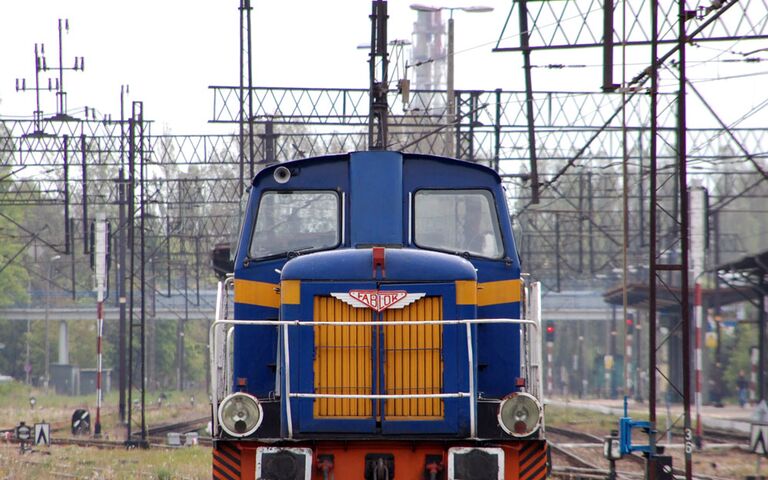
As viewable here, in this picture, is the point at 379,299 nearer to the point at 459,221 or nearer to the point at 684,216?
the point at 459,221

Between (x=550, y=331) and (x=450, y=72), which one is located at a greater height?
(x=450, y=72)

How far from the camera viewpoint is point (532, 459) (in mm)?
10109

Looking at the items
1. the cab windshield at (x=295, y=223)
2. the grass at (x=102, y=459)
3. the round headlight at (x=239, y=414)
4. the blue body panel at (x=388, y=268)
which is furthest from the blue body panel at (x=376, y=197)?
the grass at (x=102, y=459)

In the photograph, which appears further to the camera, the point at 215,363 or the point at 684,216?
the point at 684,216

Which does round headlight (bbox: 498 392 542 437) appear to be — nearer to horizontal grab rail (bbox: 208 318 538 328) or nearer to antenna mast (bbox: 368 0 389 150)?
horizontal grab rail (bbox: 208 318 538 328)

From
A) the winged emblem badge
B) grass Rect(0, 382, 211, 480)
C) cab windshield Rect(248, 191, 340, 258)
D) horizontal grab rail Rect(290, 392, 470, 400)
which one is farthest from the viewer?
grass Rect(0, 382, 211, 480)

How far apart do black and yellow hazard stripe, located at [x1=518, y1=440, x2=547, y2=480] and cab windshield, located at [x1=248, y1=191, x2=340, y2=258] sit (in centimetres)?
268

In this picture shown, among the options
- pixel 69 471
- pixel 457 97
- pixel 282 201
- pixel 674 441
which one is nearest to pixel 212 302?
pixel 457 97

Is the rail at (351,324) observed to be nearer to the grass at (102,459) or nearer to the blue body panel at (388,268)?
the blue body panel at (388,268)

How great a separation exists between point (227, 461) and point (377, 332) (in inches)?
68.3

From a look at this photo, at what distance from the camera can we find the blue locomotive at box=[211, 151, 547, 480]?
991cm

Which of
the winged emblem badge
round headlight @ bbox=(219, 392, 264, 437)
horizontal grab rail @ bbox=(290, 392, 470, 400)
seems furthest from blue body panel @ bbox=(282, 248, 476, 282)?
round headlight @ bbox=(219, 392, 264, 437)

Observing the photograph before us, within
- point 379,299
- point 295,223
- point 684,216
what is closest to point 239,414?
point 379,299

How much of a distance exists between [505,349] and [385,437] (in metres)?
1.84
